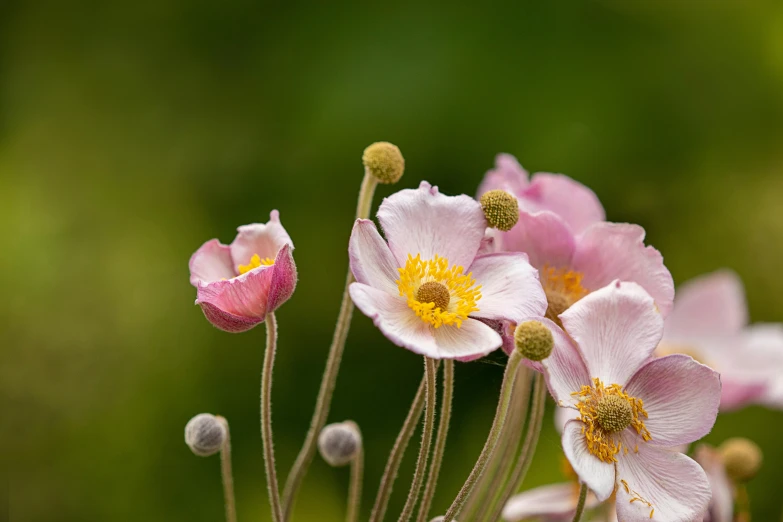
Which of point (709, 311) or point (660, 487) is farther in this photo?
point (709, 311)

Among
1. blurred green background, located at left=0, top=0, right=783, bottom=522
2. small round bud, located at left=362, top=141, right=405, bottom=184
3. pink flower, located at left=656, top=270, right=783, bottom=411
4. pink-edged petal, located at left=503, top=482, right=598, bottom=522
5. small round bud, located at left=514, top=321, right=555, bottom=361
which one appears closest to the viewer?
small round bud, located at left=514, top=321, right=555, bottom=361

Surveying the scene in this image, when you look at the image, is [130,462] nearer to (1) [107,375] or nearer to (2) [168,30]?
(1) [107,375]

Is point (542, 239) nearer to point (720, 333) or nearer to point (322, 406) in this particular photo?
point (322, 406)

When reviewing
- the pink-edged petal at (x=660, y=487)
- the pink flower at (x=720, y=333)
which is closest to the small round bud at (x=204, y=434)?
the pink-edged petal at (x=660, y=487)

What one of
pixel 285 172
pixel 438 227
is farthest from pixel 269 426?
pixel 285 172

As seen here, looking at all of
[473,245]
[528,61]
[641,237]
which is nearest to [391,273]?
[473,245]

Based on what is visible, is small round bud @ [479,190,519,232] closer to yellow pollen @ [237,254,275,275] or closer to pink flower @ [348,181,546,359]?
pink flower @ [348,181,546,359]

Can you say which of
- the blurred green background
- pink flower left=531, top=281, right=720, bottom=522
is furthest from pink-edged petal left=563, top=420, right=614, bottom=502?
the blurred green background
